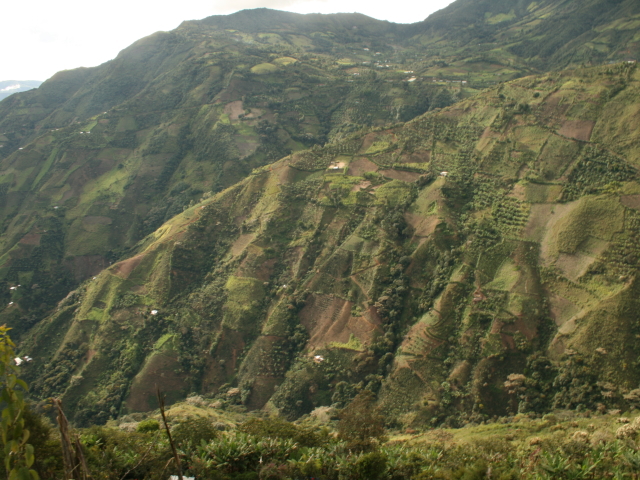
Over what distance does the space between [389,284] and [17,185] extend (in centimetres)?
9630

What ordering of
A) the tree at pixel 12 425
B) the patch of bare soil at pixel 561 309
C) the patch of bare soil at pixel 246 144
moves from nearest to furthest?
1. the tree at pixel 12 425
2. the patch of bare soil at pixel 561 309
3. the patch of bare soil at pixel 246 144

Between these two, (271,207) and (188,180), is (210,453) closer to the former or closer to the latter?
(271,207)

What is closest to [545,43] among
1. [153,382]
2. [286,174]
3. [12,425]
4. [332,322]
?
[286,174]

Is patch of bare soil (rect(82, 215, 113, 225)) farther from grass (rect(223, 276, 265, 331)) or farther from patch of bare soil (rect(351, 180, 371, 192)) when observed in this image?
patch of bare soil (rect(351, 180, 371, 192))

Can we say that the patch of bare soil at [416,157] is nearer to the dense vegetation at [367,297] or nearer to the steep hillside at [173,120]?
the dense vegetation at [367,297]

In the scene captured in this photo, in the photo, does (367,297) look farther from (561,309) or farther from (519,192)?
(519,192)

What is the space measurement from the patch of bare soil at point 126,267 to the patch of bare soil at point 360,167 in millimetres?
37705

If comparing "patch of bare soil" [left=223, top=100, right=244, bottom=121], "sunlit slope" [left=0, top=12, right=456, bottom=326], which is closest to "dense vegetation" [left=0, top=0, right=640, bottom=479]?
"sunlit slope" [left=0, top=12, right=456, bottom=326]

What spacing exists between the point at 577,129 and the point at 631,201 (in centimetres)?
1521

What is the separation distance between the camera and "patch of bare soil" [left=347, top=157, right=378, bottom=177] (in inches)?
2724

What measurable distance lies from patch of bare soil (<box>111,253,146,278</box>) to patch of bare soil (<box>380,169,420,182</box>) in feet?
139

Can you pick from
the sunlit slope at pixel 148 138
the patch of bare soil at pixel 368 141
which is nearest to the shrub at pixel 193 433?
the patch of bare soil at pixel 368 141

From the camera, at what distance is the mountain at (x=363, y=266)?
147ft

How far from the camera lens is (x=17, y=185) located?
100562mm
